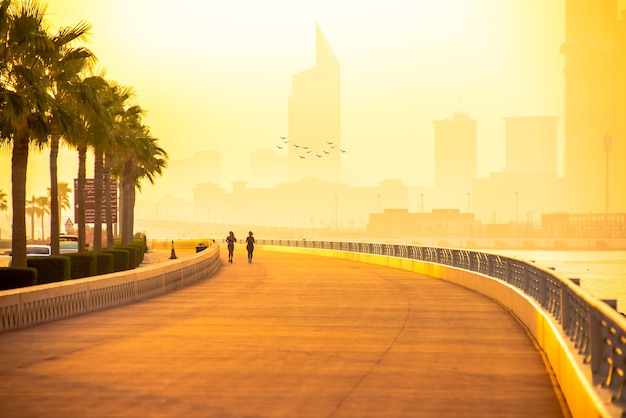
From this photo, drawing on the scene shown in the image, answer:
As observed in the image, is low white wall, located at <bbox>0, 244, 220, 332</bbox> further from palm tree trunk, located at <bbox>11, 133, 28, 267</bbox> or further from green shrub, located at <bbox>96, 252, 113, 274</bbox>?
green shrub, located at <bbox>96, 252, 113, 274</bbox>

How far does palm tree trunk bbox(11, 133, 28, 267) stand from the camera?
120 ft

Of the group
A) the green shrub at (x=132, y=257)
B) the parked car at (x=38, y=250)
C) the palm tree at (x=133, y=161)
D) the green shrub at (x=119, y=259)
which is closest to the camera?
the green shrub at (x=119, y=259)

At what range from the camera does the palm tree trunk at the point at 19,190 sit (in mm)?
36562

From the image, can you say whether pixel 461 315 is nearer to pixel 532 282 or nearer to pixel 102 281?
pixel 532 282

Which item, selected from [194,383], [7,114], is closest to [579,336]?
[194,383]

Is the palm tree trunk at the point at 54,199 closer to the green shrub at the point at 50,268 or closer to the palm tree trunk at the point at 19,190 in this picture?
the palm tree trunk at the point at 19,190

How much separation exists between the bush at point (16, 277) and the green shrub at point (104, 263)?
18.7m

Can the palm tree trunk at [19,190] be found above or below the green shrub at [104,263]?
above

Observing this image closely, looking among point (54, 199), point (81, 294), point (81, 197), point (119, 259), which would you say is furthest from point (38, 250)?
point (81, 294)

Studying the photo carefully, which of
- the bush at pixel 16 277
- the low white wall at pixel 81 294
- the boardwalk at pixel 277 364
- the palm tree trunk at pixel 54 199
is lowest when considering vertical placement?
the boardwalk at pixel 277 364

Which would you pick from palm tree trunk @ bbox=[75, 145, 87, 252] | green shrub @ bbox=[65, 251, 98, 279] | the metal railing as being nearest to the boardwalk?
the metal railing

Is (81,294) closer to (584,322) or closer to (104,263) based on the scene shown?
(584,322)

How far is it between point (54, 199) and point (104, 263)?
6.09 meters

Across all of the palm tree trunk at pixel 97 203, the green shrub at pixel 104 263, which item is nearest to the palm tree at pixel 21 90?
the green shrub at pixel 104 263
